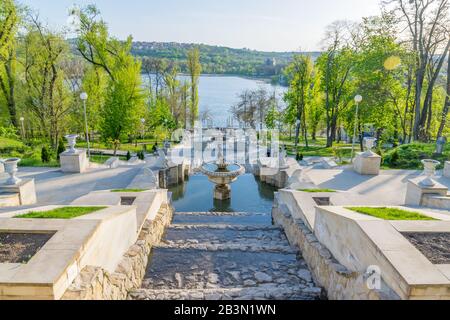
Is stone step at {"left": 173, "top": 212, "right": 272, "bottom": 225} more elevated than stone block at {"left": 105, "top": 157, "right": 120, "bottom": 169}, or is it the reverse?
stone block at {"left": 105, "top": 157, "right": 120, "bottom": 169}

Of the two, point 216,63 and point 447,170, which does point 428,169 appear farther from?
point 216,63

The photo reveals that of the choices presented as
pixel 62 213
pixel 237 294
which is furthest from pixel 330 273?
pixel 62 213

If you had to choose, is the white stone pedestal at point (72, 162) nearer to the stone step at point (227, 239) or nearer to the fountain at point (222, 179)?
the fountain at point (222, 179)

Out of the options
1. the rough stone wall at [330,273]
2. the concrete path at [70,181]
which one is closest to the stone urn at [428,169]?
the rough stone wall at [330,273]

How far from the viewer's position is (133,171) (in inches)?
439

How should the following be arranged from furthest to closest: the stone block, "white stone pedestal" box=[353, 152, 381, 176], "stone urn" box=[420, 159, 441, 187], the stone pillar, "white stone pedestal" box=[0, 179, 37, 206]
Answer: the stone block
the stone pillar
"white stone pedestal" box=[353, 152, 381, 176]
"white stone pedestal" box=[0, 179, 37, 206]
"stone urn" box=[420, 159, 441, 187]

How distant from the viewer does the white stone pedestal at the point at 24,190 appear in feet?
23.2

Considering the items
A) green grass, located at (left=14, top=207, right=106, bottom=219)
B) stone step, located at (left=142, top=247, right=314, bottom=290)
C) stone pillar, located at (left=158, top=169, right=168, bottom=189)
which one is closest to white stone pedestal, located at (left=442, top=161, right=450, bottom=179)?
stone step, located at (left=142, top=247, right=314, bottom=290)

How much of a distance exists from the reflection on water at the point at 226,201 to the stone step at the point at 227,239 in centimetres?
259

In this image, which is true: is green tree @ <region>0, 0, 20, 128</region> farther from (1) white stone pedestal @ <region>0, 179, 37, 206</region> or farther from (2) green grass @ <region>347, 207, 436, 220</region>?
(2) green grass @ <region>347, 207, 436, 220</region>

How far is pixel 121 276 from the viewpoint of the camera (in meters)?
4.07

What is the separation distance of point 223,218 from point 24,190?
496cm

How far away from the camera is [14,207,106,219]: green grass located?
4202mm

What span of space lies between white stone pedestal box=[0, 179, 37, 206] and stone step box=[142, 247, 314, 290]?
13.0 feet
